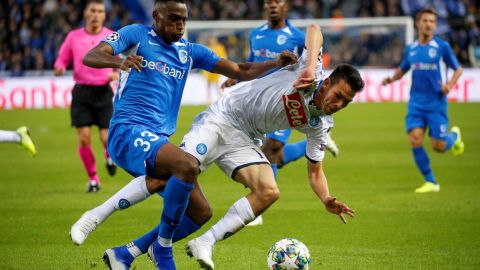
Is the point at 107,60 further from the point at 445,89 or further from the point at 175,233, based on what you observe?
the point at 445,89

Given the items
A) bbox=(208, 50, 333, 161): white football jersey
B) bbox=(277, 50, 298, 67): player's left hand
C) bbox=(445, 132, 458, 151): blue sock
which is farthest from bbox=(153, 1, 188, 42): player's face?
bbox=(445, 132, 458, 151): blue sock

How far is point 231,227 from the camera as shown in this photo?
6.70 metres

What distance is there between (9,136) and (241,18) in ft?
77.2

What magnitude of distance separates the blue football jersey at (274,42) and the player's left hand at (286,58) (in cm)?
348

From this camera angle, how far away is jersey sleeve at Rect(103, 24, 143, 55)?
6.83 m

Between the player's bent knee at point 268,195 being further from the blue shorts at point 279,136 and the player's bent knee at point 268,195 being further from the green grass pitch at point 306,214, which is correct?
the blue shorts at point 279,136

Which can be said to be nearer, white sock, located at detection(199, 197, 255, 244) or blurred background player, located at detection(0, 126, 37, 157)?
white sock, located at detection(199, 197, 255, 244)

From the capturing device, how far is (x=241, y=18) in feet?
108

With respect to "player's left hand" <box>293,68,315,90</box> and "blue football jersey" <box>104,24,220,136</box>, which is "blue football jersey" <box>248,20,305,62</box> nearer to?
"blue football jersey" <box>104,24,220,136</box>

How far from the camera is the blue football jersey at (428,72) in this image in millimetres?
12508

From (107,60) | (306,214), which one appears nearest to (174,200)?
(107,60)

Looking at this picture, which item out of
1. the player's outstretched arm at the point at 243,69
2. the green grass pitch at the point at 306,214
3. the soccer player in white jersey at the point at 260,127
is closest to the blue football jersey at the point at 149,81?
the soccer player in white jersey at the point at 260,127

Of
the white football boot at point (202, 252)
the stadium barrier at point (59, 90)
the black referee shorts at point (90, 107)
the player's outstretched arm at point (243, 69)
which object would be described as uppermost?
the player's outstretched arm at point (243, 69)

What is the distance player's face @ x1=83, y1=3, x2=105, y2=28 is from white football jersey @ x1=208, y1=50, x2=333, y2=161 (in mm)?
A: 5557
